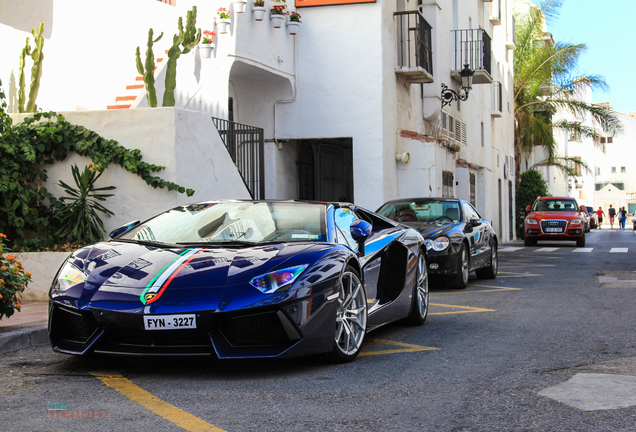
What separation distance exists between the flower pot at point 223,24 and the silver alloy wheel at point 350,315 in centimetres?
889

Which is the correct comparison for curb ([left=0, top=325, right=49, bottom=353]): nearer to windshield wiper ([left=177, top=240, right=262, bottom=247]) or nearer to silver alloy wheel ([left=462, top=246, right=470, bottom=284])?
windshield wiper ([left=177, top=240, right=262, bottom=247])

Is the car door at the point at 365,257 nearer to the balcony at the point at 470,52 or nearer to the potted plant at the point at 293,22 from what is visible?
the potted plant at the point at 293,22

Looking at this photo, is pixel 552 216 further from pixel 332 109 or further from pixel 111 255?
pixel 111 255

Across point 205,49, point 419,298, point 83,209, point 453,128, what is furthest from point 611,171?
point 419,298

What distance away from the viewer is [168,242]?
5.61 meters

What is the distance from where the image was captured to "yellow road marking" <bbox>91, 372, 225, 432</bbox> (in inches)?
145

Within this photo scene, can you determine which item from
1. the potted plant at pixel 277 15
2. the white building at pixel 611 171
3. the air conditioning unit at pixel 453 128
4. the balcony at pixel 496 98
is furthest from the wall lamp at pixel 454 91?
the white building at pixel 611 171

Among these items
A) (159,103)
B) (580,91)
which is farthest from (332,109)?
(580,91)

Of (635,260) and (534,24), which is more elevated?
(534,24)

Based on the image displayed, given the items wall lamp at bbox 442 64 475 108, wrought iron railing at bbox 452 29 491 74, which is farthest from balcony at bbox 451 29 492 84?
wall lamp at bbox 442 64 475 108

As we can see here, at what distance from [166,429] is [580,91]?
3419cm

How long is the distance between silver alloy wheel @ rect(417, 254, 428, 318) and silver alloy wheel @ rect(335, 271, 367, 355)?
5.44 ft

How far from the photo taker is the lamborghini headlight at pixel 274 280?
15.5 feet

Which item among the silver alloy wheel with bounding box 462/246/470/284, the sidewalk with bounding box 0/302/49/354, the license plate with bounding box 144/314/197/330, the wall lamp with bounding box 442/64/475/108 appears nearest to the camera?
the license plate with bounding box 144/314/197/330
